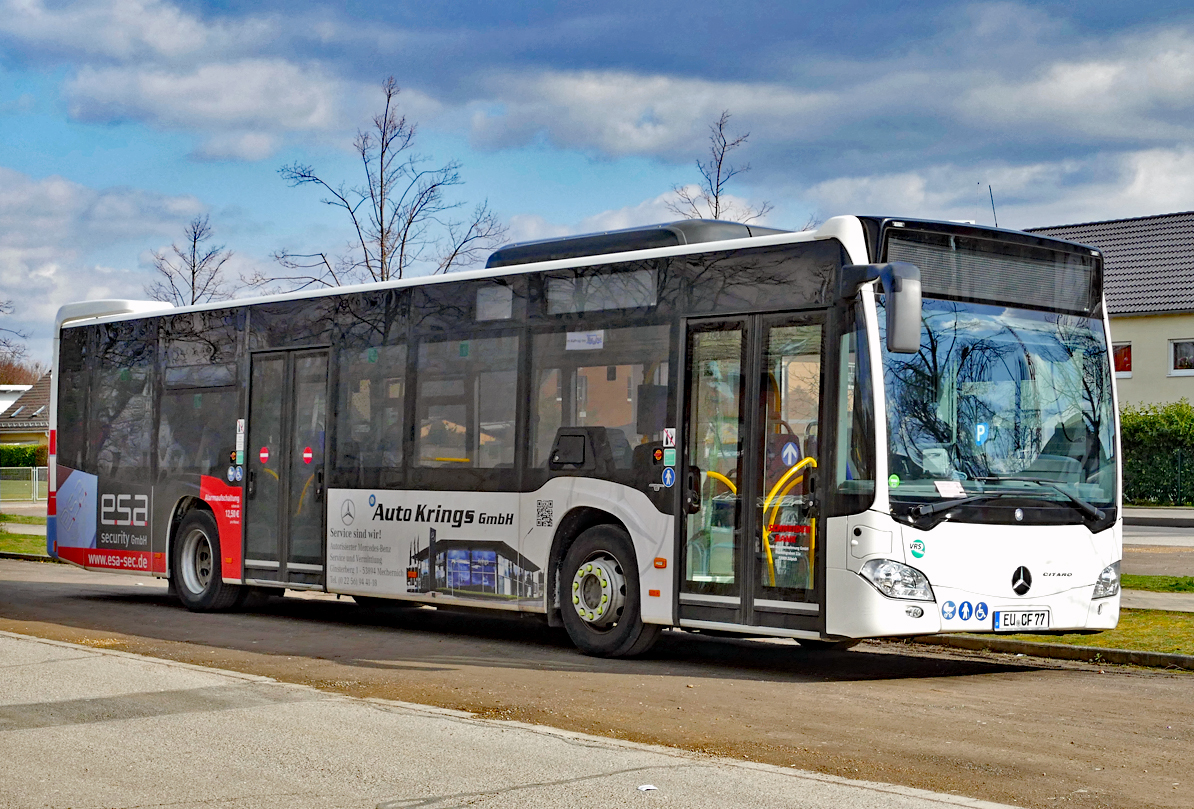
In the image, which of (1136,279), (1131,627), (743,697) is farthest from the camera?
(1136,279)

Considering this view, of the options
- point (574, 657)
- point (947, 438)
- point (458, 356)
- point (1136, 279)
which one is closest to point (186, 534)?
point (458, 356)

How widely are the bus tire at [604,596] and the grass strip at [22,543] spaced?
1706 centimetres

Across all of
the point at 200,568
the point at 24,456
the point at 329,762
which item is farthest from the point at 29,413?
the point at 329,762

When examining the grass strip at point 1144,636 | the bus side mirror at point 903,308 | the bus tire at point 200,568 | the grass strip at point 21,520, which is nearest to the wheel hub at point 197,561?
the bus tire at point 200,568

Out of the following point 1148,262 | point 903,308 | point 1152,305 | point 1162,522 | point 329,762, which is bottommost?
point 329,762

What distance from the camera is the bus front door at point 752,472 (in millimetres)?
10531

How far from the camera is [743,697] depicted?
9820 millimetres

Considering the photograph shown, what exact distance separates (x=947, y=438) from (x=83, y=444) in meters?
11.5

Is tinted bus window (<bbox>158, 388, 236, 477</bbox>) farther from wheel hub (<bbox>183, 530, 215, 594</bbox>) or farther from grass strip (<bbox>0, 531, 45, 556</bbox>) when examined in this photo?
grass strip (<bbox>0, 531, 45, 556</bbox>)

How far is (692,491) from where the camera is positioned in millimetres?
11250

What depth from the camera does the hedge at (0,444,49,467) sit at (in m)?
66.9

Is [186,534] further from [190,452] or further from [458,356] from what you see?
[458,356]

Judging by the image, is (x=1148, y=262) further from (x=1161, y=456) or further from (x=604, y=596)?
(x=604, y=596)

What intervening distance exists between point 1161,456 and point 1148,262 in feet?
28.2
